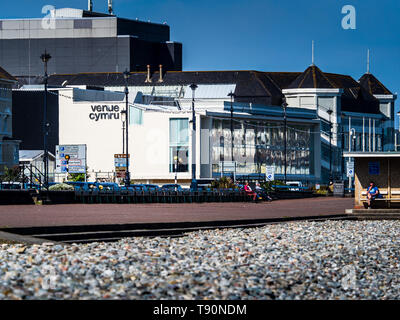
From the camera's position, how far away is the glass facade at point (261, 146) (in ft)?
407

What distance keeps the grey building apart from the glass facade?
38743 mm

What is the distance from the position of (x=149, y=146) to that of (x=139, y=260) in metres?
99.1

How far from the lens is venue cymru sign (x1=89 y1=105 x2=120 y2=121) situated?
12000 centimetres

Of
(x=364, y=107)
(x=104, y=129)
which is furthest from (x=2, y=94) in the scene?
(x=364, y=107)

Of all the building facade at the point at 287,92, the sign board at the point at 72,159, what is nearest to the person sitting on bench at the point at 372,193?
the sign board at the point at 72,159

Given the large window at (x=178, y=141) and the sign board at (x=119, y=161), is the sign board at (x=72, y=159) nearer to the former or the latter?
the sign board at (x=119, y=161)

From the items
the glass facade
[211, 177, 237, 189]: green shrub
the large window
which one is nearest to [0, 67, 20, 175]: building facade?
the large window

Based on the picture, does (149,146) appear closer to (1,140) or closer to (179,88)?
(1,140)

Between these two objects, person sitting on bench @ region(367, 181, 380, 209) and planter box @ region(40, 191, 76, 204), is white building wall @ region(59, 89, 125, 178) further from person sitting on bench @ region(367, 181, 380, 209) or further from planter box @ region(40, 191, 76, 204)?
person sitting on bench @ region(367, 181, 380, 209)

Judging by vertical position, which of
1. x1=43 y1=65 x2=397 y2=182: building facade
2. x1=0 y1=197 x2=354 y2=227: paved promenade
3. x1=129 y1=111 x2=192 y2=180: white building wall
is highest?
x1=43 y1=65 x2=397 y2=182: building facade

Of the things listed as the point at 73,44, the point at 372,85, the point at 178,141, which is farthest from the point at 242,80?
the point at 178,141

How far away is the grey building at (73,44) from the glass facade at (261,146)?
38.7 meters

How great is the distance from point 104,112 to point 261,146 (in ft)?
80.4

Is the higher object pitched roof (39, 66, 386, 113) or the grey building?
the grey building
